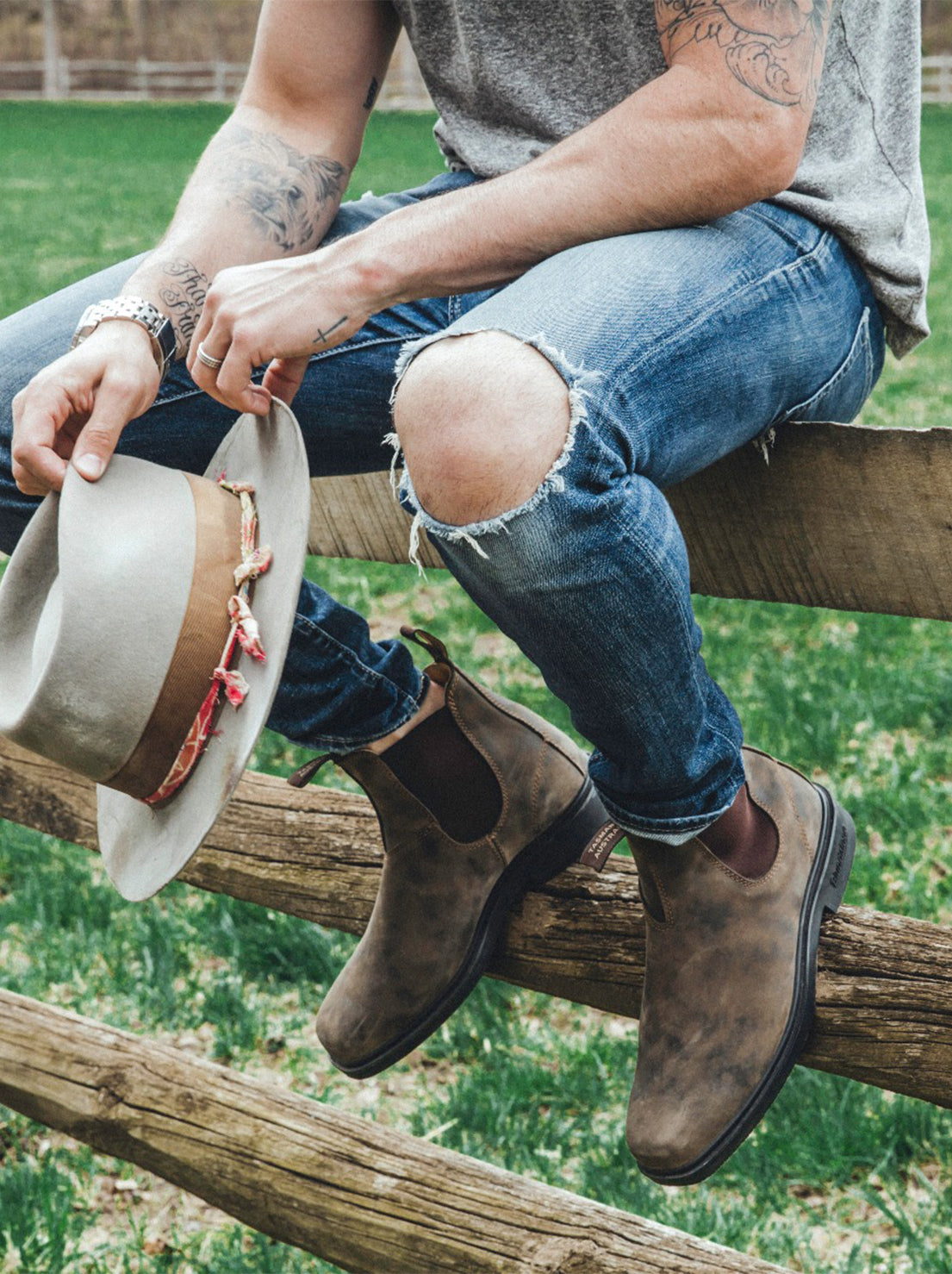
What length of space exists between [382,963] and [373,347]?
754mm

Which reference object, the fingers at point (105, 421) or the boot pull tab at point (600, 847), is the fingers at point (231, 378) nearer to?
the fingers at point (105, 421)

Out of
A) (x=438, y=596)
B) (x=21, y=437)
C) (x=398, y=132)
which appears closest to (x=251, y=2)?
(x=398, y=132)

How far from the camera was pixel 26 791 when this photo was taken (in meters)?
2.14

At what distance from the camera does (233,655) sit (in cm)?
139

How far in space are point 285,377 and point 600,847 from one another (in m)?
0.65

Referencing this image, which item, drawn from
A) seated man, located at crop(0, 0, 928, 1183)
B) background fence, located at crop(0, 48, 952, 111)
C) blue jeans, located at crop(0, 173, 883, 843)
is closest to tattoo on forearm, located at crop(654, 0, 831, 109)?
seated man, located at crop(0, 0, 928, 1183)

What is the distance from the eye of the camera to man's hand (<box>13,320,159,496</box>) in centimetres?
148

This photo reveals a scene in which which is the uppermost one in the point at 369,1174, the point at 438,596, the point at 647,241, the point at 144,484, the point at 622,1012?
the point at 647,241

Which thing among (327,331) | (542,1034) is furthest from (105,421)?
(542,1034)

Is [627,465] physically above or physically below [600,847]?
above

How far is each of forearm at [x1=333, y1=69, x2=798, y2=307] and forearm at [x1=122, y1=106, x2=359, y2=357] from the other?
35 centimetres

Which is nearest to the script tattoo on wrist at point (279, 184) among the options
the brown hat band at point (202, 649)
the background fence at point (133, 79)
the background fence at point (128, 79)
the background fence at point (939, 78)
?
the brown hat band at point (202, 649)

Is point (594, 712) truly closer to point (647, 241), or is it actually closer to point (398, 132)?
point (647, 241)

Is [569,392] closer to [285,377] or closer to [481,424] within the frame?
[481,424]
